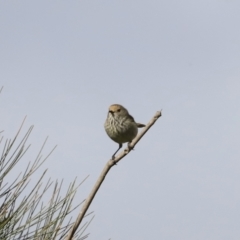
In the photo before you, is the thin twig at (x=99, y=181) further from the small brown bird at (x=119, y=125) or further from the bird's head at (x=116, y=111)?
the bird's head at (x=116, y=111)

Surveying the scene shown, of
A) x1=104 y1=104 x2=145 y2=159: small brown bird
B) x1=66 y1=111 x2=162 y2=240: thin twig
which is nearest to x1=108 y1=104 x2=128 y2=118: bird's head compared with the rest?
x1=104 y1=104 x2=145 y2=159: small brown bird

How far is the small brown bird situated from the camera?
5559 millimetres

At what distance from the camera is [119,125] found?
5.57 meters

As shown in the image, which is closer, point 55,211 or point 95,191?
point 95,191

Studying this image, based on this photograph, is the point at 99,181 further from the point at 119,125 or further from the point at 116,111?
the point at 116,111

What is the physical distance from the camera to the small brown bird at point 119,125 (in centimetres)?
556

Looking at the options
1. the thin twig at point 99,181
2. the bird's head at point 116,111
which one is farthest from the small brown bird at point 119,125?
the thin twig at point 99,181

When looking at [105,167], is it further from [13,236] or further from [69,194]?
[13,236]

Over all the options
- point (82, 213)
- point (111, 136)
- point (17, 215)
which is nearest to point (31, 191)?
point (17, 215)

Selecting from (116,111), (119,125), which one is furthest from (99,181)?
(116,111)

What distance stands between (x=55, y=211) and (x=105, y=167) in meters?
0.49

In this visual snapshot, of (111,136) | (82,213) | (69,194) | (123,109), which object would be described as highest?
(123,109)

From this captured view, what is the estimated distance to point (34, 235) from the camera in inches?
82.0

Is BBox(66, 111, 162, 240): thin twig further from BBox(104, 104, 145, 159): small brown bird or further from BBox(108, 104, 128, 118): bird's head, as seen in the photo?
BBox(108, 104, 128, 118): bird's head
